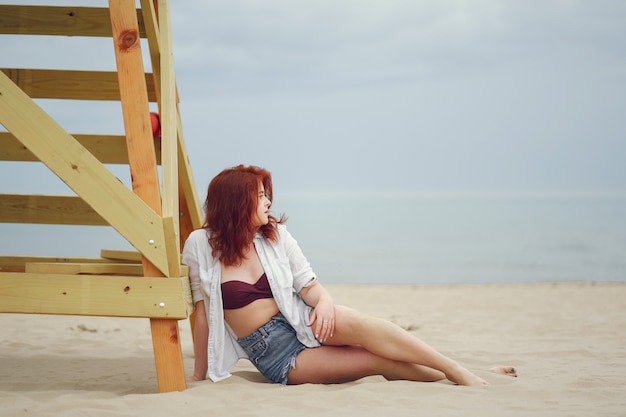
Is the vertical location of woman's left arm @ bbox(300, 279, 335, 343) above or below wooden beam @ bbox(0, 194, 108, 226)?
below

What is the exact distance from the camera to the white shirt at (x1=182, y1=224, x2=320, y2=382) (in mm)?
3709

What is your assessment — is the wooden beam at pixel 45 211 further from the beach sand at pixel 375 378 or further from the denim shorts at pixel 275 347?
the denim shorts at pixel 275 347

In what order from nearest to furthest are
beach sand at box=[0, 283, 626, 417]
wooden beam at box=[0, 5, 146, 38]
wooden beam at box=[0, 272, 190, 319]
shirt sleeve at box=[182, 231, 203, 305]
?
1. beach sand at box=[0, 283, 626, 417]
2. wooden beam at box=[0, 272, 190, 319]
3. shirt sleeve at box=[182, 231, 203, 305]
4. wooden beam at box=[0, 5, 146, 38]

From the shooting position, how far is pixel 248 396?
3506 millimetres

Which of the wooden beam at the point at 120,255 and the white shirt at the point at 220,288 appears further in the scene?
the wooden beam at the point at 120,255

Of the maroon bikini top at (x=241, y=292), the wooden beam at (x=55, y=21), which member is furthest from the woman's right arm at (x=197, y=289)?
the wooden beam at (x=55, y=21)

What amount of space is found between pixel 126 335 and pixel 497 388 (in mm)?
4059

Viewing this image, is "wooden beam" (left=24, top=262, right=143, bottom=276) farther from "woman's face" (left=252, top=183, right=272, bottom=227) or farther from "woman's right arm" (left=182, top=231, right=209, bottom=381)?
"woman's face" (left=252, top=183, right=272, bottom=227)

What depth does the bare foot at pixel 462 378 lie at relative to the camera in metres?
3.70

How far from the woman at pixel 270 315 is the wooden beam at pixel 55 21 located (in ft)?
5.32

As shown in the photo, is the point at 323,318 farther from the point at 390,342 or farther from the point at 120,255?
the point at 120,255

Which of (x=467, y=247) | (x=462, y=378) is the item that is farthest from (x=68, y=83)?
(x=467, y=247)

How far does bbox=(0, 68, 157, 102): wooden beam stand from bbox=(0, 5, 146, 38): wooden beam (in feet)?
0.83

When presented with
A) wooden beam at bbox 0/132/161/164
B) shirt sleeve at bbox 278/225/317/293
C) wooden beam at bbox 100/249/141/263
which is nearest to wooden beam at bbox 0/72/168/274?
shirt sleeve at bbox 278/225/317/293
